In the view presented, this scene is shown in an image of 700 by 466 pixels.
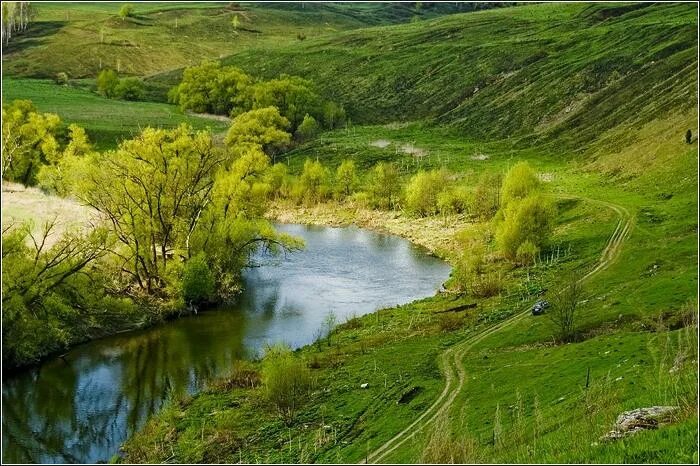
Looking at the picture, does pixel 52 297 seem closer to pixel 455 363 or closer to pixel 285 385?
pixel 285 385

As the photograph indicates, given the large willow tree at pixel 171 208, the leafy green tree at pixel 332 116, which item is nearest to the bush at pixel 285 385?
the large willow tree at pixel 171 208

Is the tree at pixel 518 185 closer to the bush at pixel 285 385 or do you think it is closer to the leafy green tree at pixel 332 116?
the bush at pixel 285 385

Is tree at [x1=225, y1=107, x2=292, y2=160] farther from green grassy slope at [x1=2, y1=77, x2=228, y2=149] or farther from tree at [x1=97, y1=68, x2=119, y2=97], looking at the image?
tree at [x1=97, y1=68, x2=119, y2=97]

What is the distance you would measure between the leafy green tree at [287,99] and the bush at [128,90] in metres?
35.7

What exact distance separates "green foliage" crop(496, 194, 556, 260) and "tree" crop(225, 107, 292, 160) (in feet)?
191

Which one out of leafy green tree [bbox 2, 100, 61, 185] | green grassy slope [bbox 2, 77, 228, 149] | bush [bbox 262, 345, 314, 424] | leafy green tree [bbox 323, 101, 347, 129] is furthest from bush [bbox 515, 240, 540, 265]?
leafy green tree [bbox 323, 101, 347, 129]

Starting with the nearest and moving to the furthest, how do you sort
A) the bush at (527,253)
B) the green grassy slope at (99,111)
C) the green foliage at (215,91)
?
the bush at (527,253) → the green grassy slope at (99,111) → the green foliage at (215,91)

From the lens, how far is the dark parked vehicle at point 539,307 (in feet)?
186

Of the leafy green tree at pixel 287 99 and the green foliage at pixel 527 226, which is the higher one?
the leafy green tree at pixel 287 99

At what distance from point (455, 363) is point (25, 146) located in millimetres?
75237

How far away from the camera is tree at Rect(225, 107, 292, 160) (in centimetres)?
13038

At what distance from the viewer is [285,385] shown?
4500 centimetres

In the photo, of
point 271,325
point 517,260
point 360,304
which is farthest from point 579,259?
point 271,325

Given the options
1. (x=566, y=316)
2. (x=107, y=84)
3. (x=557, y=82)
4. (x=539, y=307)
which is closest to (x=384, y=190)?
(x=539, y=307)
